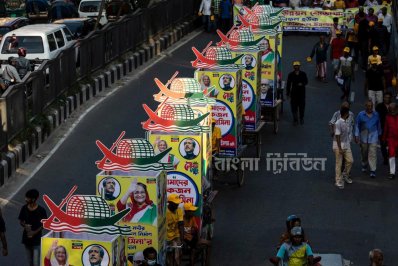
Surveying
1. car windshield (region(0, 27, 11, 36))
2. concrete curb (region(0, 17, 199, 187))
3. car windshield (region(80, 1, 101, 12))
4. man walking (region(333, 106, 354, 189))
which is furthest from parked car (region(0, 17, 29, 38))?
man walking (region(333, 106, 354, 189))

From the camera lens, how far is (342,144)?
23.9 metres

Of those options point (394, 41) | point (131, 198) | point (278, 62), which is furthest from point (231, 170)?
point (394, 41)

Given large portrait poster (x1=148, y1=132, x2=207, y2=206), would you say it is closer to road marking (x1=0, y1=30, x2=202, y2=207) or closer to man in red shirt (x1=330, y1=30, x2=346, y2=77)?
road marking (x1=0, y1=30, x2=202, y2=207)

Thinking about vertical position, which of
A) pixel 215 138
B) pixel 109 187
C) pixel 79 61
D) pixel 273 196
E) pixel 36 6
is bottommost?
pixel 36 6

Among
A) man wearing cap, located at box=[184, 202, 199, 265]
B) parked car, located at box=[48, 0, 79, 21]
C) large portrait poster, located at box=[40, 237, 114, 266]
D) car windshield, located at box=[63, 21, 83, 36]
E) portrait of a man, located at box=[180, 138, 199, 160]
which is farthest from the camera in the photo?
parked car, located at box=[48, 0, 79, 21]

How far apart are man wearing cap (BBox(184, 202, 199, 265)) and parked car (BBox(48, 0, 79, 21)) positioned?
30.1 meters

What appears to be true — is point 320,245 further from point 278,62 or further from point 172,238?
point 278,62

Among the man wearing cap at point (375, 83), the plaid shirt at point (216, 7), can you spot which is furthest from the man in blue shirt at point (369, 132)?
the plaid shirt at point (216, 7)

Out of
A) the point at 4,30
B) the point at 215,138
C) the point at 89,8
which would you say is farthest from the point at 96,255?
the point at 89,8

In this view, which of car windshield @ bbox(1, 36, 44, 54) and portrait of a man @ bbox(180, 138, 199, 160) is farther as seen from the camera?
car windshield @ bbox(1, 36, 44, 54)

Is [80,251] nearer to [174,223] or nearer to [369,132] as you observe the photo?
[174,223]

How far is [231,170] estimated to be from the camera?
24781 mm

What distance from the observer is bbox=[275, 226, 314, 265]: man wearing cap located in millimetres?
16312

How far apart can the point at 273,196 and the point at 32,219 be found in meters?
7.14
